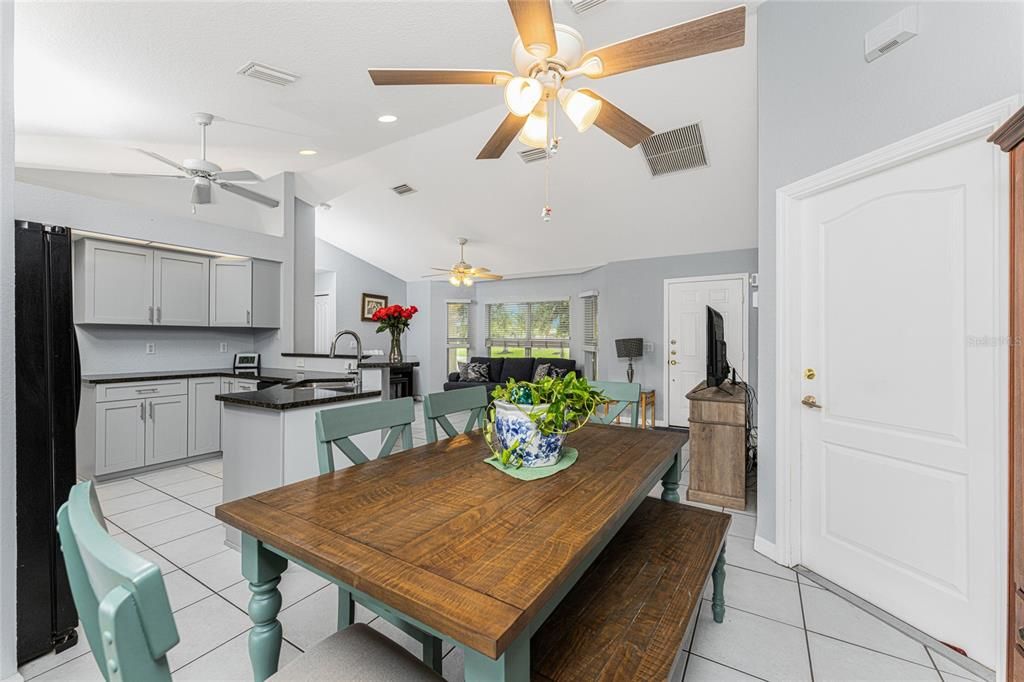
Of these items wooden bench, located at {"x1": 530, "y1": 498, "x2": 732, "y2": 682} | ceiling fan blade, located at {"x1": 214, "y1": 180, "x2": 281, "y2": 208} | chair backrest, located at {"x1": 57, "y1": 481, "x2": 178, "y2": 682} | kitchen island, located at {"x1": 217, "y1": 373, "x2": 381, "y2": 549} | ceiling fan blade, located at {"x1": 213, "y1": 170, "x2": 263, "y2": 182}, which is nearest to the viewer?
chair backrest, located at {"x1": 57, "y1": 481, "x2": 178, "y2": 682}

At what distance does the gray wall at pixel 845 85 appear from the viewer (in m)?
1.64

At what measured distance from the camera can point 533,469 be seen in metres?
1.57

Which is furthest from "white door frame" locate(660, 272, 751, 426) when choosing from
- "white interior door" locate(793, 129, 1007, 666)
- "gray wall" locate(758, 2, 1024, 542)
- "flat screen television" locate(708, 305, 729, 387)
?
"white interior door" locate(793, 129, 1007, 666)

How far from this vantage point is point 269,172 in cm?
497

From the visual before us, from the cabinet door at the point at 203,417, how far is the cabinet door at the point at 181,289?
642mm

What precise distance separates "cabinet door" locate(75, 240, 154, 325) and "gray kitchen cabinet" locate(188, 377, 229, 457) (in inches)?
29.5

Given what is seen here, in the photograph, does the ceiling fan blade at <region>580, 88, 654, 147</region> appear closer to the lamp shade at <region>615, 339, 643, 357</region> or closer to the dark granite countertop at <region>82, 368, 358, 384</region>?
the dark granite countertop at <region>82, 368, 358, 384</region>

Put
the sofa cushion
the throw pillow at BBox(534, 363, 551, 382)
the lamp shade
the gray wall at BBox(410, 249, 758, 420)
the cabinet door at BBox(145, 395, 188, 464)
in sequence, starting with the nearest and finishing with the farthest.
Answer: the cabinet door at BBox(145, 395, 188, 464)
the gray wall at BBox(410, 249, 758, 420)
the lamp shade
the throw pillow at BBox(534, 363, 551, 382)
the sofa cushion

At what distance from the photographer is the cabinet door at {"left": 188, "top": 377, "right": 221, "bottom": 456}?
4250mm

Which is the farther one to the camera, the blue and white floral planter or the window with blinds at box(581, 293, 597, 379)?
Result: the window with blinds at box(581, 293, 597, 379)

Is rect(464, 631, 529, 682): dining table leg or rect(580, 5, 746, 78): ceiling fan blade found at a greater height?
rect(580, 5, 746, 78): ceiling fan blade

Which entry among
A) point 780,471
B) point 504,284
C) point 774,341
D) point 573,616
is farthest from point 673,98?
point 504,284

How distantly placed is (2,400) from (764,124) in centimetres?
365

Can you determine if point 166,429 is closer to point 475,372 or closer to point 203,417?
point 203,417
